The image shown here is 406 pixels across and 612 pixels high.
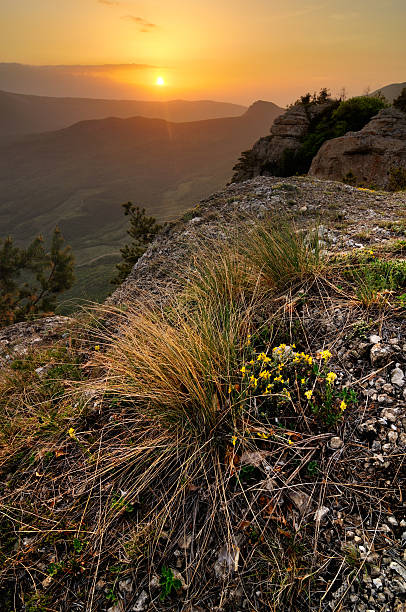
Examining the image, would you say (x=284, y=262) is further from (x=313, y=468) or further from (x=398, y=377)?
(x=313, y=468)

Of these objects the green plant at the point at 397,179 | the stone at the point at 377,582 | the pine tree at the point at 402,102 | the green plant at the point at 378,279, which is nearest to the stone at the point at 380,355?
the green plant at the point at 378,279

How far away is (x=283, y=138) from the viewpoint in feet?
71.1

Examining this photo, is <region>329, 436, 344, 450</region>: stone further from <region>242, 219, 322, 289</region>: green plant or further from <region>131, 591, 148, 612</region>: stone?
<region>242, 219, 322, 289</region>: green plant

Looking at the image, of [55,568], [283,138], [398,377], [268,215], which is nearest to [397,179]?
[283,138]

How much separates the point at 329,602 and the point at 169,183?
581 ft

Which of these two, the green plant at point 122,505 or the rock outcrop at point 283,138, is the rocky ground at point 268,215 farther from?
the rock outcrop at point 283,138

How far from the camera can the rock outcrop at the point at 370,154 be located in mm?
15555

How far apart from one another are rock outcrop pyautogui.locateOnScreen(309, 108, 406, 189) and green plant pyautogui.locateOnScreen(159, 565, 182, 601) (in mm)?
16946

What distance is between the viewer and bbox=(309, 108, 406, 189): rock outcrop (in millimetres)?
15555

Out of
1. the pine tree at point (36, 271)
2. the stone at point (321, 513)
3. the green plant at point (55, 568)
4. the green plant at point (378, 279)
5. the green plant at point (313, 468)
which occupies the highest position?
the green plant at point (378, 279)

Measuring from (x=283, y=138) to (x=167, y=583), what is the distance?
24685mm

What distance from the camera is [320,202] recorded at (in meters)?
7.79

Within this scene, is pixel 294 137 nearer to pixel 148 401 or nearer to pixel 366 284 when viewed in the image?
pixel 366 284

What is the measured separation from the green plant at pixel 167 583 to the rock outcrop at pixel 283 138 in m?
23.1
